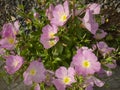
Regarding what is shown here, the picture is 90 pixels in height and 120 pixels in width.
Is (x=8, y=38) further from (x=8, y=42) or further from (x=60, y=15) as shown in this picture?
(x=60, y=15)

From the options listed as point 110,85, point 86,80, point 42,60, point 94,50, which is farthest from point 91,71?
point 110,85

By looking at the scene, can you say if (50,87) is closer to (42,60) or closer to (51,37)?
(42,60)

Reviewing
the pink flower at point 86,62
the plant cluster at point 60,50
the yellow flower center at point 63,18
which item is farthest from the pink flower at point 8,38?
the pink flower at point 86,62

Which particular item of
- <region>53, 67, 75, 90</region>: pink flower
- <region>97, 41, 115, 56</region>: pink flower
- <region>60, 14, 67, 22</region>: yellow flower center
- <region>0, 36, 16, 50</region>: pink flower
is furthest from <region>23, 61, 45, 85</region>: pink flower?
<region>97, 41, 115, 56</region>: pink flower

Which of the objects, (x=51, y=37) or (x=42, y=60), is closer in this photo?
(x=51, y=37)

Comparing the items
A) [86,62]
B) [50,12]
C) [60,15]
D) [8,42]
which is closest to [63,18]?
[60,15]

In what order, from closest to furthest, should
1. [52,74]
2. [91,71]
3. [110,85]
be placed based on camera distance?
[91,71]
[52,74]
[110,85]
